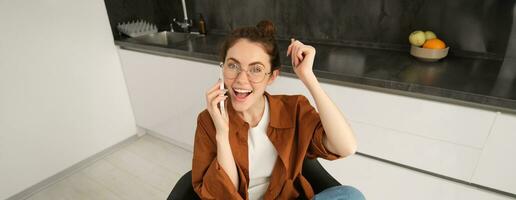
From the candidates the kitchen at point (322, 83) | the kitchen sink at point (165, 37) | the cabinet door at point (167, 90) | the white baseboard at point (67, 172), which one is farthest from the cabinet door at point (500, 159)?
the white baseboard at point (67, 172)

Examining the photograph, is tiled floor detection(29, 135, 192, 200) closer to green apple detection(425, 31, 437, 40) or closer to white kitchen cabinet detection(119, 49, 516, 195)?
white kitchen cabinet detection(119, 49, 516, 195)

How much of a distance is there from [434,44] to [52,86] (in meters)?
2.14

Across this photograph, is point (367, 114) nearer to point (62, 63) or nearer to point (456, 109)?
point (456, 109)

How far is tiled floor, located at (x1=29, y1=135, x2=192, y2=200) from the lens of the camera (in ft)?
6.25

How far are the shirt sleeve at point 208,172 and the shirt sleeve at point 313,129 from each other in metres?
0.26

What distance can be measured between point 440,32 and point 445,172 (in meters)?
0.72

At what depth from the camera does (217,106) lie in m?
0.94

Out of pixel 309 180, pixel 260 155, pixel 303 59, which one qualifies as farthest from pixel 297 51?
pixel 309 180

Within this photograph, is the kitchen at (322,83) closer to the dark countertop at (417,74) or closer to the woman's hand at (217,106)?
the dark countertop at (417,74)

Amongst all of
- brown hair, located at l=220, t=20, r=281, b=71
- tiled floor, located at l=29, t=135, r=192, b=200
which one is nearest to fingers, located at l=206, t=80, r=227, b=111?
brown hair, located at l=220, t=20, r=281, b=71

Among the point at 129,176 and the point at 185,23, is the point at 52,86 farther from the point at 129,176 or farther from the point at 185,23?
the point at 185,23

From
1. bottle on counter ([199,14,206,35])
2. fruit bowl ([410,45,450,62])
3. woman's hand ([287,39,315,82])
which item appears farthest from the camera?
bottle on counter ([199,14,206,35])

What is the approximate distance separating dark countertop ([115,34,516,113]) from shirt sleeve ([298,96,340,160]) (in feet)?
1.24

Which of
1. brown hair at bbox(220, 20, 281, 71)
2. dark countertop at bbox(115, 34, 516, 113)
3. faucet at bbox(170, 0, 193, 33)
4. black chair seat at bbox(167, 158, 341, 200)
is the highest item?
brown hair at bbox(220, 20, 281, 71)
